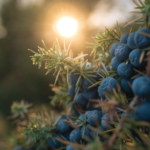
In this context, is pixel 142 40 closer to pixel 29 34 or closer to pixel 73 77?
pixel 73 77

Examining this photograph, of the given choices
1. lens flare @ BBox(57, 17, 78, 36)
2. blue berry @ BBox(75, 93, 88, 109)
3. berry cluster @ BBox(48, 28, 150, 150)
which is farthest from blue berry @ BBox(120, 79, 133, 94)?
lens flare @ BBox(57, 17, 78, 36)

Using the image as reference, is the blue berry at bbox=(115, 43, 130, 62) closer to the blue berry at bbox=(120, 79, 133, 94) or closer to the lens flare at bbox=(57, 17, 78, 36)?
the blue berry at bbox=(120, 79, 133, 94)

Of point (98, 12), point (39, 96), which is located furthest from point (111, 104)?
point (98, 12)

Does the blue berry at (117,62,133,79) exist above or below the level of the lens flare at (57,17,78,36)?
below

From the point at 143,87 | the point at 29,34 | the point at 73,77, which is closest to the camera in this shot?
the point at 143,87

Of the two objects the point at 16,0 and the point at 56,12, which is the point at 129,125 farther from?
the point at 16,0

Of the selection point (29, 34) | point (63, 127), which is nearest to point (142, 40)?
point (63, 127)
